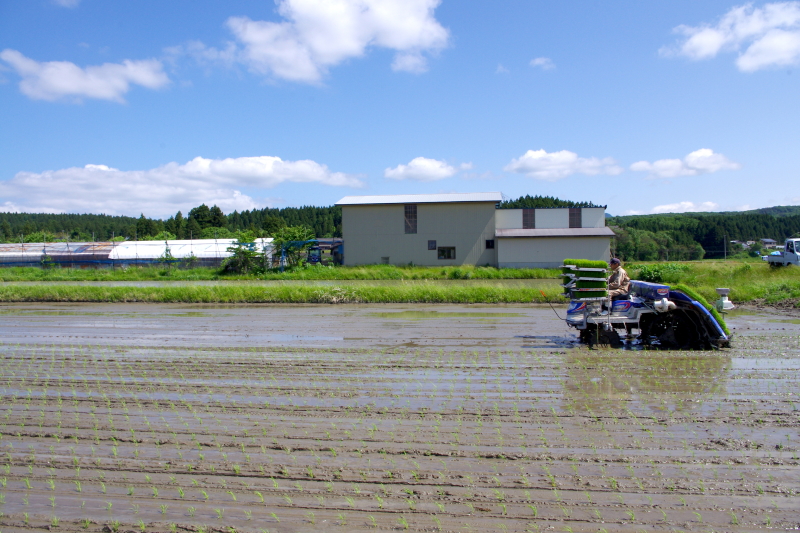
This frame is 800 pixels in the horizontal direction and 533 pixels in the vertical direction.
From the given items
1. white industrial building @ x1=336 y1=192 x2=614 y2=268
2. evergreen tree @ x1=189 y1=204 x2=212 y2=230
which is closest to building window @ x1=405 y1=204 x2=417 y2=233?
white industrial building @ x1=336 y1=192 x2=614 y2=268

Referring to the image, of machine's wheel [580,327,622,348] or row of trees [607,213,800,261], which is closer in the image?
machine's wheel [580,327,622,348]

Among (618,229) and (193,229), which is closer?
(618,229)

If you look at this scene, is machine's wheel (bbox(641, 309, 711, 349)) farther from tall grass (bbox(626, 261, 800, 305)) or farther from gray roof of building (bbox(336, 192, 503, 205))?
gray roof of building (bbox(336, 192, 503, 205))

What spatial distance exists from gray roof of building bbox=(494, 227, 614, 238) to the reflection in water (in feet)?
111

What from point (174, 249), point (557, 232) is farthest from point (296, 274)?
point (557, 232)

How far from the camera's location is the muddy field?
4301 millimetres

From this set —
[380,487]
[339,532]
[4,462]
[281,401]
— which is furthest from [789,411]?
[4,462]

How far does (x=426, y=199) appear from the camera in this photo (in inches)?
1843

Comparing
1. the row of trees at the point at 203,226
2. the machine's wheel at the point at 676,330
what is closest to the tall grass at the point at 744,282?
the machine's wheel at the point at 676,330

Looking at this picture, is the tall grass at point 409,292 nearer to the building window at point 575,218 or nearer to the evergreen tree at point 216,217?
the building window at point 575,218

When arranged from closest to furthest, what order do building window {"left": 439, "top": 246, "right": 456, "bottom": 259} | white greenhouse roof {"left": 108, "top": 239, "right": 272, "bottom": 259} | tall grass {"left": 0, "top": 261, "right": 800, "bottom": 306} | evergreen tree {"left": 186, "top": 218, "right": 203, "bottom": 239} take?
tall grass {"left": 0, "top": 261, "right": 800, "bottom": 306}, building window {"left": 439, "top": 246, "right": 456, "bottom": 259}, white greenhouse roof {"left": 108, "top": 239, "right": 272, "bottom": 259}, evergreen tree {"left": 186, "top": 218, "right": 203, "bottom": 239}

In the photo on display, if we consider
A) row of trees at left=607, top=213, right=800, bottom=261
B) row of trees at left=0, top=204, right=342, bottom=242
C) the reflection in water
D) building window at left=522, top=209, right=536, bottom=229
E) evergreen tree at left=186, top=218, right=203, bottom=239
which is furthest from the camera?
evergreen tree at left=186, top=218, right=203, bottom=239

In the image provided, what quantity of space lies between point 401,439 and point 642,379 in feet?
14.5

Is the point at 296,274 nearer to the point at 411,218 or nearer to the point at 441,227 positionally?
the point at 411,218
